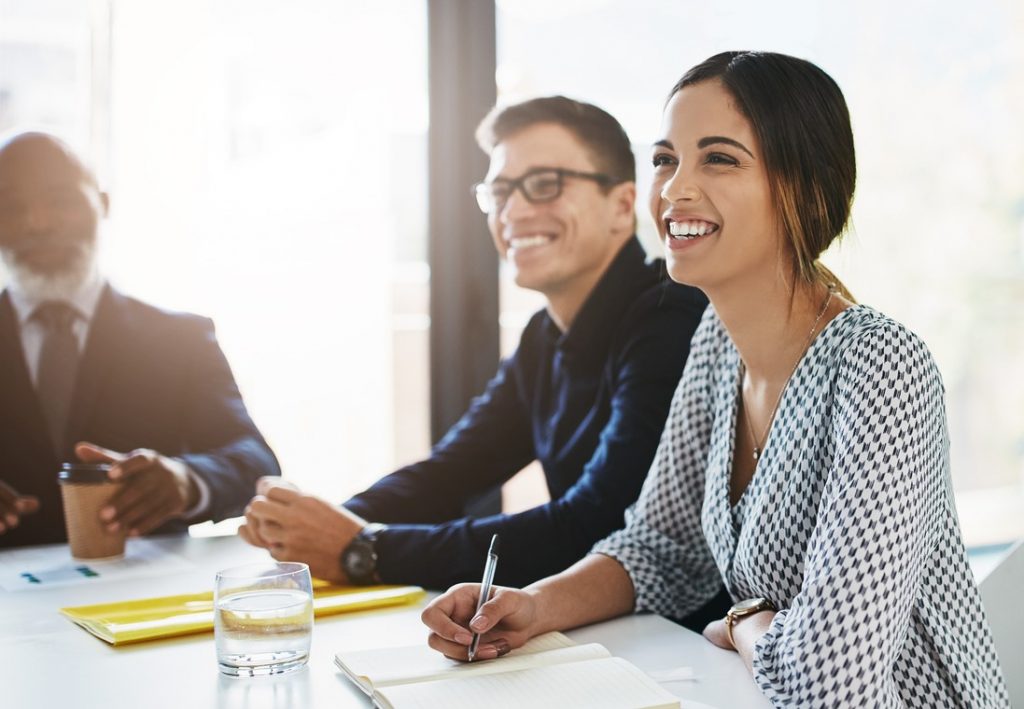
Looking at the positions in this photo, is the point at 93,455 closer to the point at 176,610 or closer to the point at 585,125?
the point at 176,610

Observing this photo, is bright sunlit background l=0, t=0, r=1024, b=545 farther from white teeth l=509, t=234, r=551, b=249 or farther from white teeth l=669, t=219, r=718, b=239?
white teeth l=669, t=219, r=718, b=239

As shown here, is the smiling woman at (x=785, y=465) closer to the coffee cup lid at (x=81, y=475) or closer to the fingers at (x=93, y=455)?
the coffee cup lid at (x=81, y=475)

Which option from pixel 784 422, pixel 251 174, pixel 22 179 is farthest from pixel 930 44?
Answer: pixel 22 179

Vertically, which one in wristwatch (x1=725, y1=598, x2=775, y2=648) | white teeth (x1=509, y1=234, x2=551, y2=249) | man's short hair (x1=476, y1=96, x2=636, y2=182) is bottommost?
wristwatch (x1=725, y1=598, x2=775, y2=648)

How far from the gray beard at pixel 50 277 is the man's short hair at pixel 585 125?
894 millimetres

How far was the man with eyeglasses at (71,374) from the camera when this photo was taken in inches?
85.7

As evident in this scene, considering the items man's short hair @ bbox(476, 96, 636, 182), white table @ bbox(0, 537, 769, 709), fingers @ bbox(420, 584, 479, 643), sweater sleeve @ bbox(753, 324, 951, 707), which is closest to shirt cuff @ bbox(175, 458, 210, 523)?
white table @ bbox(0, 537, 769, 709)

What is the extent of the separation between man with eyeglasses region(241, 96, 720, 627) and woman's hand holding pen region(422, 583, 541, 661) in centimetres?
35

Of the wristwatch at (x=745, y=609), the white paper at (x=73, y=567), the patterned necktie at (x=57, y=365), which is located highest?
the patterned necktie at (x=57, y=365)

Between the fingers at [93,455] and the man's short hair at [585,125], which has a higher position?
the man's short hair at [585,125]

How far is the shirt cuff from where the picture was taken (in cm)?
221

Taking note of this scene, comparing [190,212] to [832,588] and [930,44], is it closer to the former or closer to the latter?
[832,588]

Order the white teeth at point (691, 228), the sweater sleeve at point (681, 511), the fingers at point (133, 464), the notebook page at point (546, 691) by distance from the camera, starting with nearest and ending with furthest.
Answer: the notebook page at point (546, 691) → the white teeth at point (691, 228) → the sweater sleeve at point (681, 511) → the fingers at point (133, 464)

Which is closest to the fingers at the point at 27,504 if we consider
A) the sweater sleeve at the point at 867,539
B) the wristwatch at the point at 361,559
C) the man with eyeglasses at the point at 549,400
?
the man with eyeglasses at the point at 549,400
